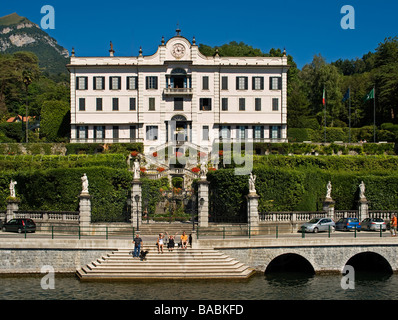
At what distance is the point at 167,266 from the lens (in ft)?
98.1

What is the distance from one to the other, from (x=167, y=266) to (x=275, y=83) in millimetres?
41185

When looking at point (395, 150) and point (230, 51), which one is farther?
point (230, 51)

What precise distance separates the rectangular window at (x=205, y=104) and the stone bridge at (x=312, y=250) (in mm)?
35955

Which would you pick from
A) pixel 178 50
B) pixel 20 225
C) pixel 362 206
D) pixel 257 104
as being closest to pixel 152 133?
pixel 178 50

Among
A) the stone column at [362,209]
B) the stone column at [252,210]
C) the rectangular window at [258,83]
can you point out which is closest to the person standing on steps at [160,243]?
the stone column at [252,210]

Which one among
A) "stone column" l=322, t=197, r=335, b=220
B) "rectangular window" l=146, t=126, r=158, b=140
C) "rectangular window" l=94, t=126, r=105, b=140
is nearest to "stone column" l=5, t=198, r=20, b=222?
"stone column" l=322, t=197, r=335, b=220

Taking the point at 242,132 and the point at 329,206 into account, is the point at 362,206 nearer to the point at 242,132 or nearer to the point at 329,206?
the point at 329,206

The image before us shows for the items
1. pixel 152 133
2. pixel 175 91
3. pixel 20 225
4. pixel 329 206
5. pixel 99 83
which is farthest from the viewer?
pixel 99 83

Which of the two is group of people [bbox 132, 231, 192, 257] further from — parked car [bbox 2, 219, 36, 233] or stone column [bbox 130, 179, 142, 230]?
parked car [bbox 2, 219, 36, 233]

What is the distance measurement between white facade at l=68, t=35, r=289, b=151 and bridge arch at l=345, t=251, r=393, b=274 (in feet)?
100
